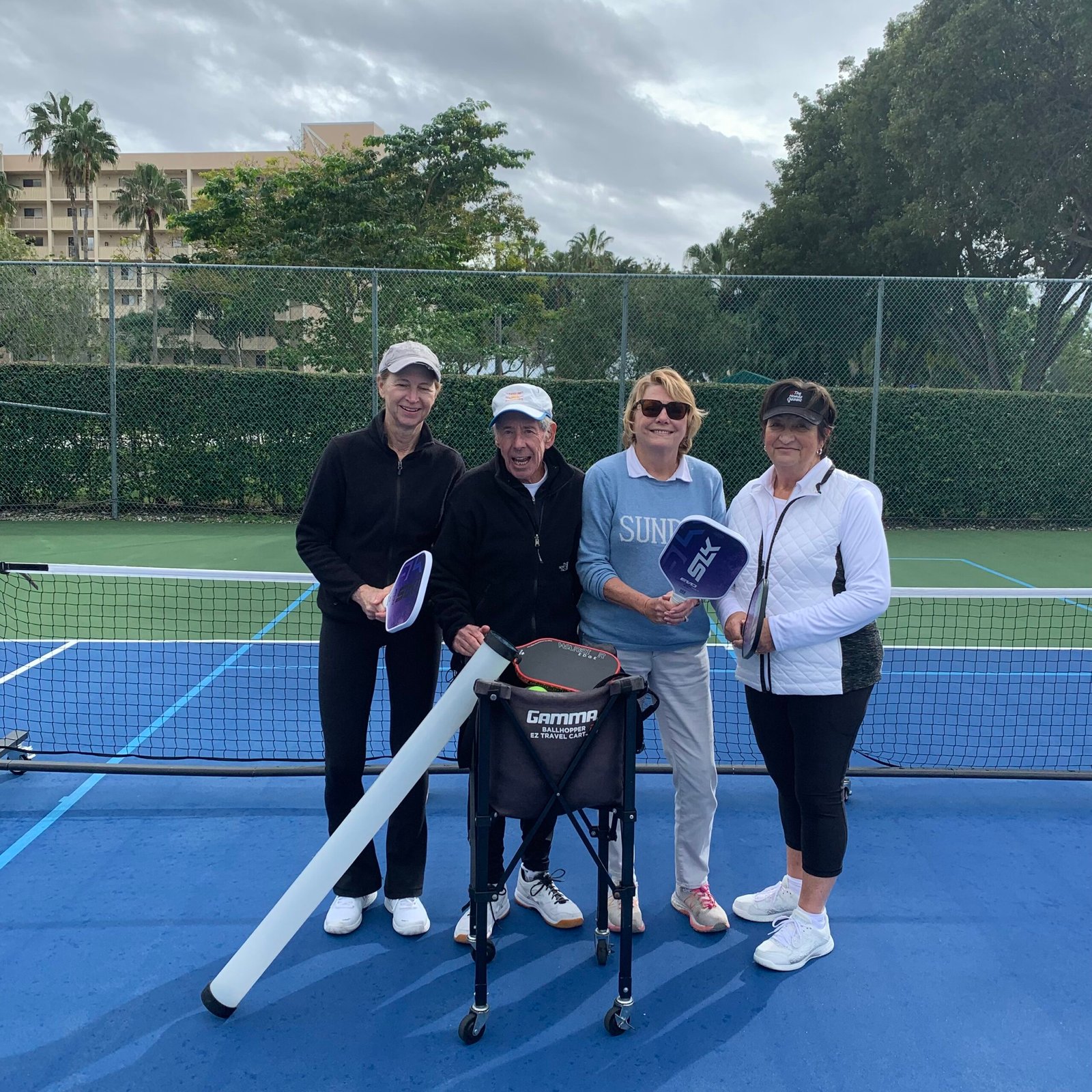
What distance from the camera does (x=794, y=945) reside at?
296 cm

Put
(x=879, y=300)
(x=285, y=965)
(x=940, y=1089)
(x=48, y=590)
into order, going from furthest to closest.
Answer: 1. (x=879, y=300)
2. (x=48, y=590)
3. (x=285, y=965)
4. (x=940, y=1089)

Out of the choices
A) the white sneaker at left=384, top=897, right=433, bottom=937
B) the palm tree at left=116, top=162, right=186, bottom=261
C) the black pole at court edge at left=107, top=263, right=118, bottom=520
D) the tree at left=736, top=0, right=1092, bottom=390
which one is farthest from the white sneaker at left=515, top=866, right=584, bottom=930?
the palm tree at left=116, top=162, right=186, bottom=261

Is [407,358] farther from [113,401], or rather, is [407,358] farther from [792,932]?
[113,401]

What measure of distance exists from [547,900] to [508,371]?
391 inches

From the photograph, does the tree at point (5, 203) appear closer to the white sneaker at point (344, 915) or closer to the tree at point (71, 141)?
the tree at point (71, 141)

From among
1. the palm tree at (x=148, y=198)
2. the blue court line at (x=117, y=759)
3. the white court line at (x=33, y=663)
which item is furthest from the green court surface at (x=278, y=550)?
the palm tree at (x=148, y=198)

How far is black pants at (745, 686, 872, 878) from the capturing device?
2.84 metres

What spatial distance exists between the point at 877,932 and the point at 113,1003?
2.53 meters

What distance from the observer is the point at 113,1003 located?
272cm

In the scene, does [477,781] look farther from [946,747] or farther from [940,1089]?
[946,747]

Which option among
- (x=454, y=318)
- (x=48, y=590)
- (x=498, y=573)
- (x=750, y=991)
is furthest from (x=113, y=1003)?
(x=454, y=318)

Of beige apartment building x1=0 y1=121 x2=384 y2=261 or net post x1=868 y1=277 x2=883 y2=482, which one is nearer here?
net post x1=868 y1=277 x2=883 y2=482

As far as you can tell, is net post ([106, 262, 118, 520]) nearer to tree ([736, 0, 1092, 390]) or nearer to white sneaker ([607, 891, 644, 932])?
tree ([736, 0, 1092, 390])

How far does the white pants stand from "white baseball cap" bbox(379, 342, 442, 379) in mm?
1183
